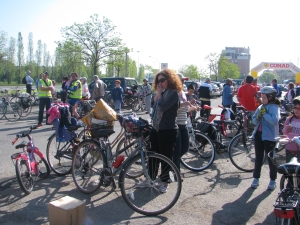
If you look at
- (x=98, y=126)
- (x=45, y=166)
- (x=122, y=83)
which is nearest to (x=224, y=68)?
(x=122, y=83)

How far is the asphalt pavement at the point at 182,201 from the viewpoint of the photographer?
4262 millimetres

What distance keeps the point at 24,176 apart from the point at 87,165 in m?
0.92

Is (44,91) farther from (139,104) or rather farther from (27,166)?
(139,104)

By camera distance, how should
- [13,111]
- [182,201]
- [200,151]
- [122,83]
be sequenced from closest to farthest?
[182,201], [200,151], [13,111], [122,83]

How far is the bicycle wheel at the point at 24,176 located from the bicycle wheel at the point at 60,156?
85cm

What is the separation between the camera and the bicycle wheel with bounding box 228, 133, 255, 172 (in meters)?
6.57

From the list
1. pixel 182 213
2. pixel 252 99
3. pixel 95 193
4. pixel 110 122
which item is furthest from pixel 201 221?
pixel 252 99

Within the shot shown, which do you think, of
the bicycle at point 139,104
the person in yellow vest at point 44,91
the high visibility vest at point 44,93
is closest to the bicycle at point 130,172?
the person in yellow vest at point 44,91

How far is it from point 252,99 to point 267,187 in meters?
4.35

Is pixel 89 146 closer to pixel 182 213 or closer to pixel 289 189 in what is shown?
pixel 182 213

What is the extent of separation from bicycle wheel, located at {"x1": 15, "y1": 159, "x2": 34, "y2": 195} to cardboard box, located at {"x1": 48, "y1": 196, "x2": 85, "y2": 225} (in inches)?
45.0

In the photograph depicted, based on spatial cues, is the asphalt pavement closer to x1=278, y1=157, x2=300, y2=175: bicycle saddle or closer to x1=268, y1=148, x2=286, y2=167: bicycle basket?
x1=268, y1=148, x2=286, y2=167: bicycle basket

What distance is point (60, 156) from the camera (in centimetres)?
594

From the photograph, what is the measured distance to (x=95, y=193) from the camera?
512cm
